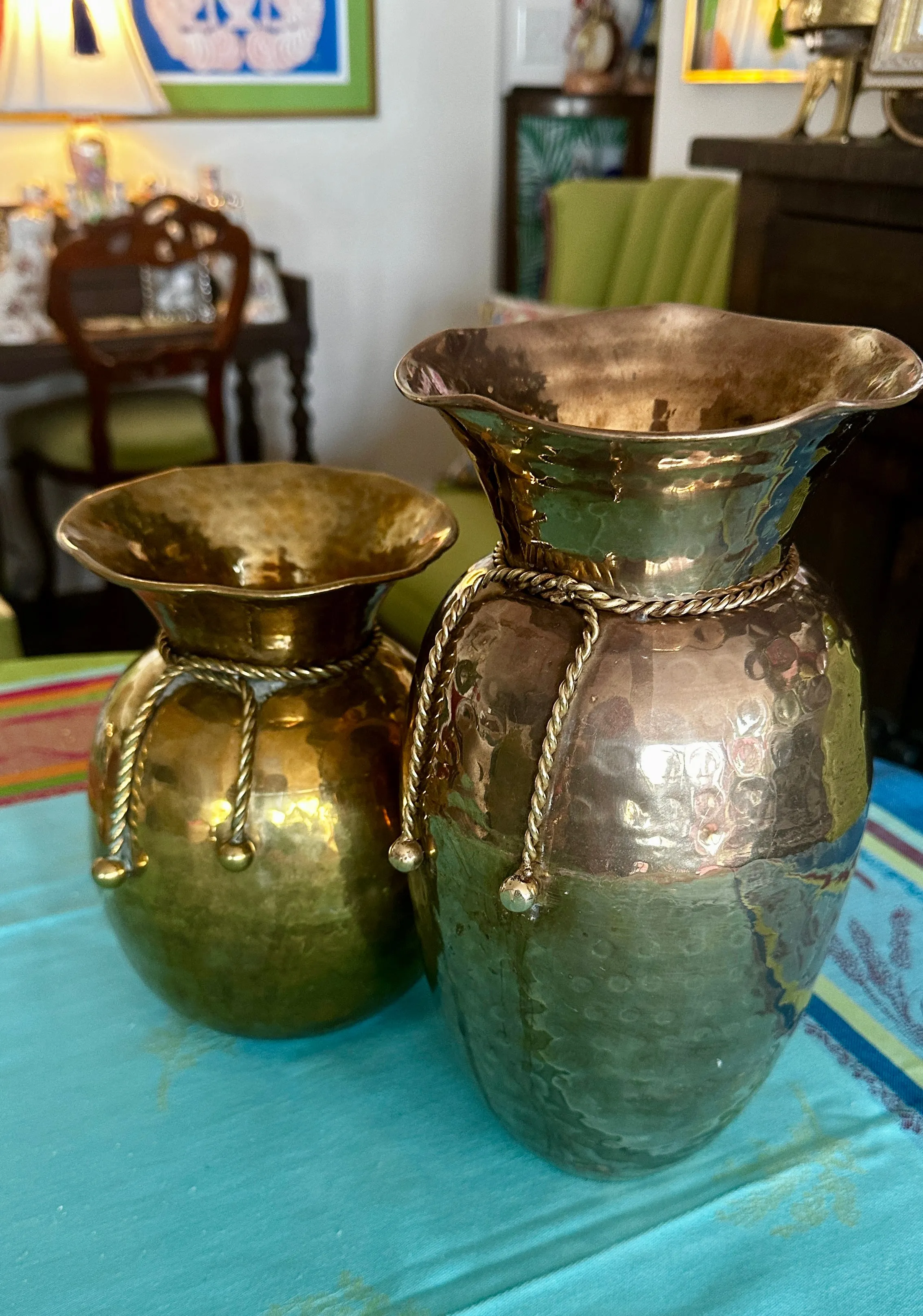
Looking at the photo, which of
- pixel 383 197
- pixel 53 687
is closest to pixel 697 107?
pixel 383 197

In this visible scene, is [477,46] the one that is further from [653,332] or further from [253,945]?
[253,945]

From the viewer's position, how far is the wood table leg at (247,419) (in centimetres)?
262

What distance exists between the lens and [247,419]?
2637 mm

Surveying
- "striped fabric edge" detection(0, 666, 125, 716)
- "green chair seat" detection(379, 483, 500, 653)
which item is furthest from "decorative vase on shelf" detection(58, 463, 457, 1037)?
"green chair seat" detection(379, 483, 500, 653)

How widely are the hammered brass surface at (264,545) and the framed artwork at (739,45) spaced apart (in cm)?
167

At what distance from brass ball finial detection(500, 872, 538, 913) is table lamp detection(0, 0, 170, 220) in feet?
7.45

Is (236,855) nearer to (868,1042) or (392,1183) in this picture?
(392,1183)

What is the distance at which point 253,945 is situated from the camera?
1.63ft

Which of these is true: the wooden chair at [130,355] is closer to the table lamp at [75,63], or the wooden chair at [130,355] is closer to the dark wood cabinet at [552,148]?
the table lamp at [75,63]

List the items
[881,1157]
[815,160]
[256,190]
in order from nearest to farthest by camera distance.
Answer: [881,1157]
[815,160]
[256,190]

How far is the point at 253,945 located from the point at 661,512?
0.27 meters

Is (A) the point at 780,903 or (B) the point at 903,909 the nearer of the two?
(A) the point at 780,903

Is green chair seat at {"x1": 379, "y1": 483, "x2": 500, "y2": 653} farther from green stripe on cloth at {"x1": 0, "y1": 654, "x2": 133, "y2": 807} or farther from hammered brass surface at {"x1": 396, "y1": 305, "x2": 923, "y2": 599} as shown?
hammered brass surface at {"x1": 396, "y1": 305, "x2": 923, "y2": 599}

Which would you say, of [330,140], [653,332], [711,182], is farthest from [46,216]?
[653,332]
